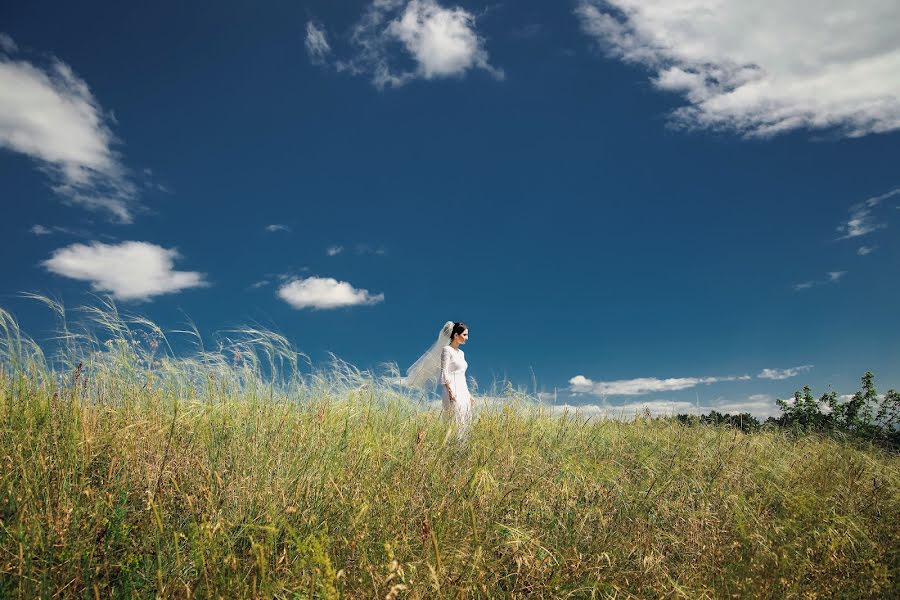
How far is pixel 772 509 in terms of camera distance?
617 centimetres

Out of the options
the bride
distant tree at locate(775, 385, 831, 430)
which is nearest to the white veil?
the bride

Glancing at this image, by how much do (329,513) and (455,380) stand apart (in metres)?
5.57

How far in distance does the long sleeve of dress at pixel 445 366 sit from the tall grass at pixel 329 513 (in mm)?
2889

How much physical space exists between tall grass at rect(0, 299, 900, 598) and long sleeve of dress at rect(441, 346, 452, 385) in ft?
9.48

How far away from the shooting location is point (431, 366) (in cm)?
1025

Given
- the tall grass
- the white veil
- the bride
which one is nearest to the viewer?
the tall grass

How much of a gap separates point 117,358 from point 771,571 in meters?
5.86

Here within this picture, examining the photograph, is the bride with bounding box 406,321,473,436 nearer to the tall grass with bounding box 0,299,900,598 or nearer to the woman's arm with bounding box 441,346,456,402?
the woman's arm with bounding box 441,346,456,402

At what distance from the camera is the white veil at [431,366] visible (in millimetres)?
9930

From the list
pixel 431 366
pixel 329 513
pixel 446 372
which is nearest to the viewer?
pixel 329 513

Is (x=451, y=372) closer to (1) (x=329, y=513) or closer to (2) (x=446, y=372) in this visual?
(2) (x=446, y=372)

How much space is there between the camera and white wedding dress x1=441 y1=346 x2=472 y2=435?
8.84m

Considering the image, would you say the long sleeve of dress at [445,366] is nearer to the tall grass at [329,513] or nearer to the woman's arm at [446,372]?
the woman's arm at [446,372]

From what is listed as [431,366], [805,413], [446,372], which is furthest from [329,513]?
[805,413]
